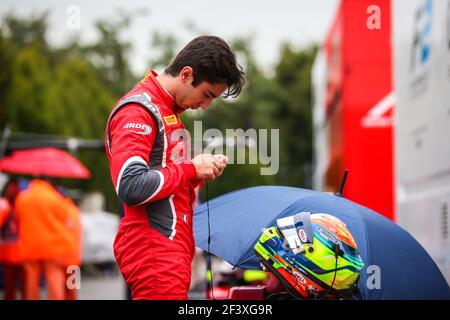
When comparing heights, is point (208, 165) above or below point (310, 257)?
above

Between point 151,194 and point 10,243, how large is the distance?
739cm

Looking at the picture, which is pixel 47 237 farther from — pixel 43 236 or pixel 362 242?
pixel 362 242

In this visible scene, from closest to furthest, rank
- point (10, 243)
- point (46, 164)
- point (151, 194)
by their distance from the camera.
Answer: point (151, 194) → point (10, 243) → point (46, 164)

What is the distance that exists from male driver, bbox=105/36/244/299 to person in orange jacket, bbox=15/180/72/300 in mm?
6085

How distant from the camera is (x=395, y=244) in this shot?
13.9 feet

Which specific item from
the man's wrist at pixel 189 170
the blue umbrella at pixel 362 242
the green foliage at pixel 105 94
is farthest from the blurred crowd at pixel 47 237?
the green foliage at pixel 105 94

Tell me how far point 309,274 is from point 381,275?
97 cm

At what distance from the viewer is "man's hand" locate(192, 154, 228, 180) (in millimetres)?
3105

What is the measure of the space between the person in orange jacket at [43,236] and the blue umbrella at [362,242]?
4.93 metres

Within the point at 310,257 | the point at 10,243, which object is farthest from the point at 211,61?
the point at 10,243

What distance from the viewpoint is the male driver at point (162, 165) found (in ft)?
9.69

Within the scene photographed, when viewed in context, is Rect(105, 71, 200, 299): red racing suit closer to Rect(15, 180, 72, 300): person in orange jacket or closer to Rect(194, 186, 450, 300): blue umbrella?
Rect(194, 186, 450, 300): blue umbrella

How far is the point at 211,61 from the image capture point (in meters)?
3.12

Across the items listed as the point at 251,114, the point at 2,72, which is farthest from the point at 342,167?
the point at 251,114
